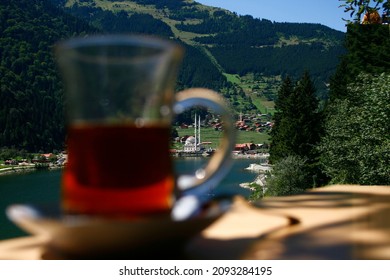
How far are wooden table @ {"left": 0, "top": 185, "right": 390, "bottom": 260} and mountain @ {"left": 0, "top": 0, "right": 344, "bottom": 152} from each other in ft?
56.2

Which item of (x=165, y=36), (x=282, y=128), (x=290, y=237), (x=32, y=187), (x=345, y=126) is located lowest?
(x=32, y=187)

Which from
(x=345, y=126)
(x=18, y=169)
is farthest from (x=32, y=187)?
(x=345, y=126)

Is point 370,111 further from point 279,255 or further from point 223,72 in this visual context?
point 223,72

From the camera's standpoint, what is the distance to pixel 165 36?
89938mm

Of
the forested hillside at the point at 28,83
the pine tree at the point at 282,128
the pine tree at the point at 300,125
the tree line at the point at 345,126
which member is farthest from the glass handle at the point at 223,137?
the forested hillside at the point at 28,83

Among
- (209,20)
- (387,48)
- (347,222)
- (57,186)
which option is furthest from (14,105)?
(209,20)

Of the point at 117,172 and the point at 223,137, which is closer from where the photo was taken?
the point at 117,172

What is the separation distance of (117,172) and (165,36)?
3597 inches

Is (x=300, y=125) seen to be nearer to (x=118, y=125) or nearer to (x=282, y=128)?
(x=282, y=128)

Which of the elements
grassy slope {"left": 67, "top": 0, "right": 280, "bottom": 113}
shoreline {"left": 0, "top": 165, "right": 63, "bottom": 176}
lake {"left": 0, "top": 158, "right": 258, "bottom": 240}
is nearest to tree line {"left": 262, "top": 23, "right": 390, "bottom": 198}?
lake {"left": 0, "top": 158, "right": 258, "bottom": 240}

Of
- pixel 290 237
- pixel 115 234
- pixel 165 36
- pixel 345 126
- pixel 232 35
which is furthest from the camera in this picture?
pixel 232 35

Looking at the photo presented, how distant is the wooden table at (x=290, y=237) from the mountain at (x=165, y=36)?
17122mm

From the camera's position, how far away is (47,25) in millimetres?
62438

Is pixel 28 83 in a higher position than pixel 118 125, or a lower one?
higher
